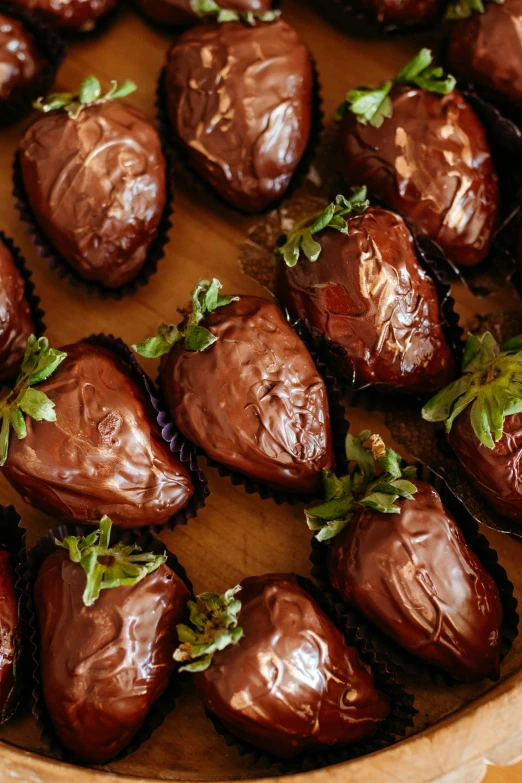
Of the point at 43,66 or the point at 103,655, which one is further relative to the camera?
the point at 43,66

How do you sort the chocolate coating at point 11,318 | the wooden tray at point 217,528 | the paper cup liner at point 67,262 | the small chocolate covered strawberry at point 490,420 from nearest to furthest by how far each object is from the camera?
the wooden tray at point 217,528 < the small chocolate covered strawberry at point 490,420 < the chocolate coating at point 11,318 < the paper cup liner at point 67,262

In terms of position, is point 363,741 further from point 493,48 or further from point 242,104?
point 493,48

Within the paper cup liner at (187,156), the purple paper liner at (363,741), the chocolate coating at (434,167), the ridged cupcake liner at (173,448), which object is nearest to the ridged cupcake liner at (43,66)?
the paper cup liner at (187,156)

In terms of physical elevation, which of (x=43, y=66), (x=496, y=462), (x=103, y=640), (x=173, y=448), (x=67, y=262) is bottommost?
(x=103, y=640)

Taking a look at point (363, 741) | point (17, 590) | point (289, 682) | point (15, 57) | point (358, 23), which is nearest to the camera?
point (289, 682)

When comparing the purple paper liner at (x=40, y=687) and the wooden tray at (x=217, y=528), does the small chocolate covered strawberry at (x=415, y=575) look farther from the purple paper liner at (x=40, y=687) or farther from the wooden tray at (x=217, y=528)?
the purple paper liner at (x=40, y=687)

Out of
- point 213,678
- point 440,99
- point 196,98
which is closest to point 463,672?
point 213,678

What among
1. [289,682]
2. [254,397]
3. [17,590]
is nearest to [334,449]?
[254,397]

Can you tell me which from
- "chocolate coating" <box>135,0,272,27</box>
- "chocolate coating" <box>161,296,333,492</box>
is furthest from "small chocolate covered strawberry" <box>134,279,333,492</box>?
"chocolate coating" <box>135,0,272,27</box>
